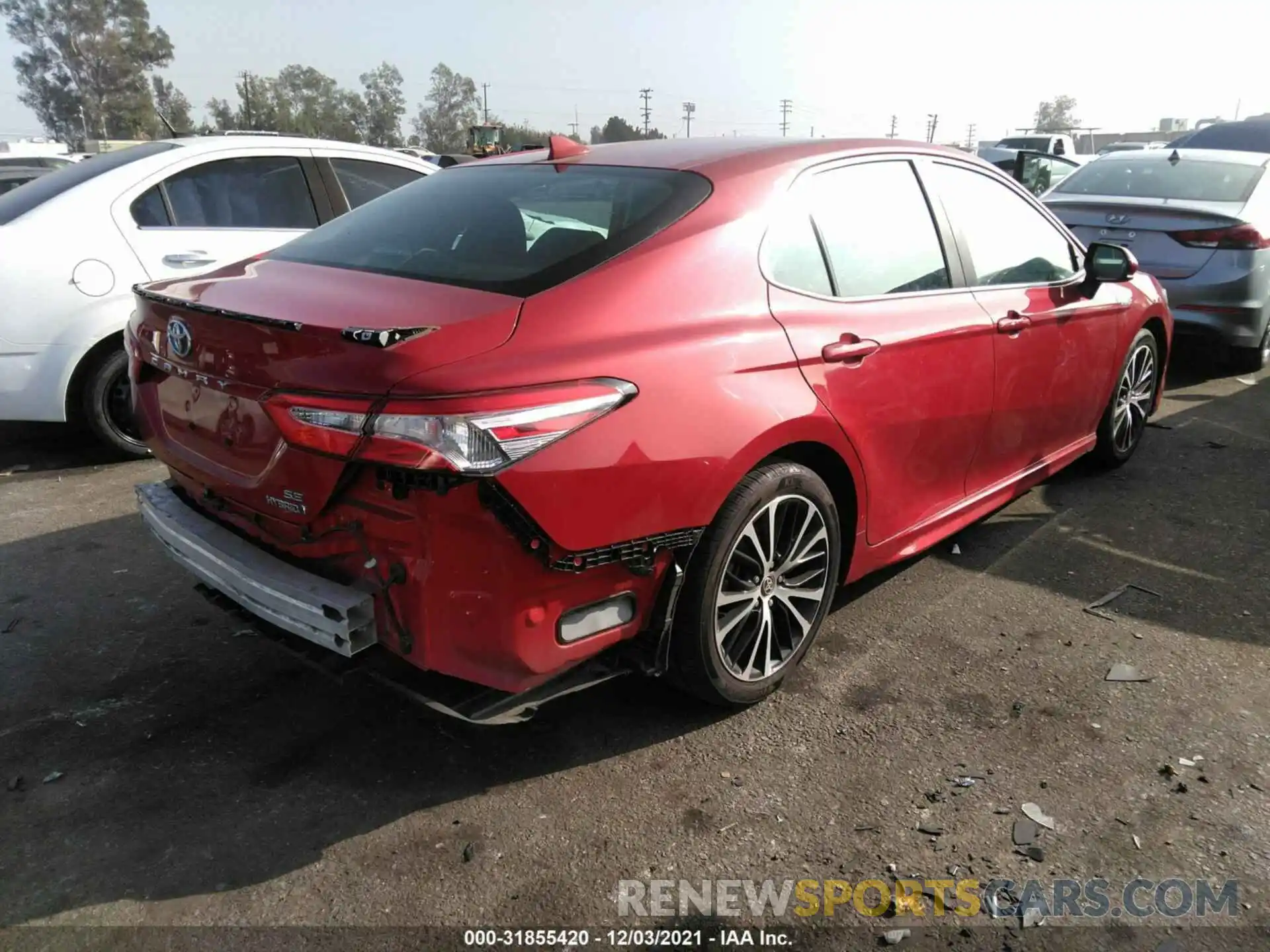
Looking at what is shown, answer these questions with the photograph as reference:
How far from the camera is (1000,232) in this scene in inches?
152

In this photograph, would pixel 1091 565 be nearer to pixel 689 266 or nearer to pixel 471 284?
pixel 689 266

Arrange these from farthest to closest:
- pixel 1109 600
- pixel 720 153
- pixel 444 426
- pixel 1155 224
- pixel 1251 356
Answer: pixel 1251 356
pixel 1155 224
pixel 1109 600
pixel 720 153
pixel 444 426

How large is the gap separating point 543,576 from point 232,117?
127 meters

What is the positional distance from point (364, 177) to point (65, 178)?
1.68 metres

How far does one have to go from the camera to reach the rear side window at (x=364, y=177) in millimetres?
6012

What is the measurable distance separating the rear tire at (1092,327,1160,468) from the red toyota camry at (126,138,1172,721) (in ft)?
5.26

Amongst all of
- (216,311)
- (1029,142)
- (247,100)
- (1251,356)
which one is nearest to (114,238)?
(216,311)

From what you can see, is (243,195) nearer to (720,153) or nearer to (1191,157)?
(720,153)

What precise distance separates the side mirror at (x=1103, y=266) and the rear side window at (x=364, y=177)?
13.0ft

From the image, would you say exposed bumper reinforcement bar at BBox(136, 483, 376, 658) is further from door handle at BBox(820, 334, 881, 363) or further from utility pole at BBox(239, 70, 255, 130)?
utility pole at BBox(239, 70, 255, 130)

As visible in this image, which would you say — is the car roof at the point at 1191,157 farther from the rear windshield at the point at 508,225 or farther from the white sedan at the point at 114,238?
the rear windshield at the point at 508,225

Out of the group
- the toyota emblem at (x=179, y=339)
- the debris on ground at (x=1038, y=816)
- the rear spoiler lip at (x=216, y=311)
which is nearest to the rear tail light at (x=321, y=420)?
the rear spoiler lip at (x=216, y=311)

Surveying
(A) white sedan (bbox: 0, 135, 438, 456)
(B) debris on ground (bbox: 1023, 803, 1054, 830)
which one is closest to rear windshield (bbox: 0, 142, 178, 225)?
(A) white sedan (bbox: 0, 135, 438, 456)

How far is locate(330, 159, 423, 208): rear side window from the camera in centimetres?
601
